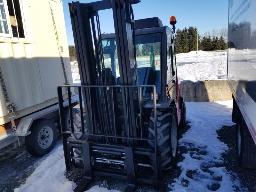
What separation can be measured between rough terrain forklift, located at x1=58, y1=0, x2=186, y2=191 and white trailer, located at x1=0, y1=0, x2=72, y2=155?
1315 millimetres

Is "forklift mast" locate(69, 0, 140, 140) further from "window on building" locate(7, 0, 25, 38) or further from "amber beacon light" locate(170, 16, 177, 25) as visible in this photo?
"window on building" locate(7, 0, 25, 38)

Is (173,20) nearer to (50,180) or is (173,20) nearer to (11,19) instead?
(11,19)

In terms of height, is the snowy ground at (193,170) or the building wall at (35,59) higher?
the building wall at (35,59)

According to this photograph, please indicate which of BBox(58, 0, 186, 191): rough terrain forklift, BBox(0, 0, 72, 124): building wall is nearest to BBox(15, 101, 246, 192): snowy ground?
BBox(58, 0, 186, 191): rough terrain forklift

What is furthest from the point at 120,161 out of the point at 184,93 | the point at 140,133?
the point at 184,93

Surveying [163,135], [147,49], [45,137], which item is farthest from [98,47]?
[45,137]

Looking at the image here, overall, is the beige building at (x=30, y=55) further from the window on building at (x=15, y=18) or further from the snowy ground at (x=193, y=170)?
the snowy ground at (x=193, y=170)

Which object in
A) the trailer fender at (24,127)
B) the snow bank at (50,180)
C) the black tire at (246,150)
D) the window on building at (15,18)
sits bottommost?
the snow bank at (50,180)

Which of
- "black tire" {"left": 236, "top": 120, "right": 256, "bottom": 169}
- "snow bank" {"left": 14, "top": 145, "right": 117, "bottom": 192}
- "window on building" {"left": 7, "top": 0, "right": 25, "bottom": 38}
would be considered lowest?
"snow bank" {"left": 14, "top": 145, "right": 117, "bottom": 192}

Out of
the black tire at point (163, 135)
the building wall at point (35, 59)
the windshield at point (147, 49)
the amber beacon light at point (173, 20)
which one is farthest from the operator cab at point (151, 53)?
the building wall at point (35, 59)

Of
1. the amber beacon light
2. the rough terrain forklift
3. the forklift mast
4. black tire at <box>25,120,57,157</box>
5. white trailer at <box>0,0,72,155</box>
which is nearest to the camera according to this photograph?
the forklift mast

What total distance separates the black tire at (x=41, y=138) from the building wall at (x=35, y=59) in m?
0.42

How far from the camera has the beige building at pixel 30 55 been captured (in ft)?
17.0

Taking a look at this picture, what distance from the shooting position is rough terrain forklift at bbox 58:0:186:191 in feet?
13.2
